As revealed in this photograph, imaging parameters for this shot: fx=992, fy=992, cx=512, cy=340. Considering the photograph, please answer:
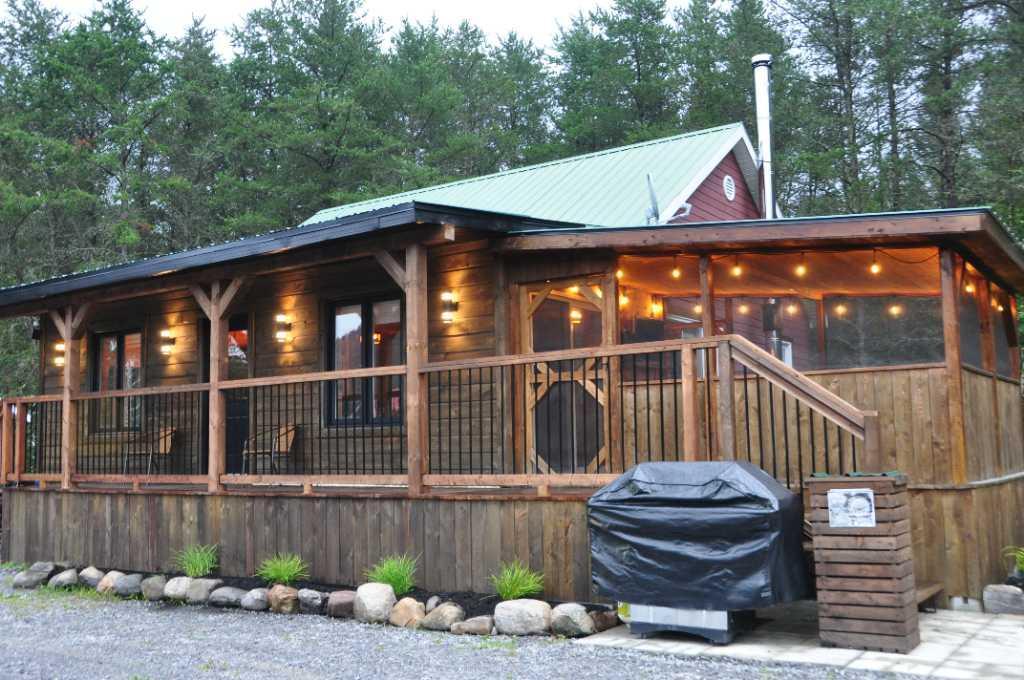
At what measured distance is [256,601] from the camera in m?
8.70

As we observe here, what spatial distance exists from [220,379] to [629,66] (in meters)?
19.7

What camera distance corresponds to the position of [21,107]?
27.7 meters

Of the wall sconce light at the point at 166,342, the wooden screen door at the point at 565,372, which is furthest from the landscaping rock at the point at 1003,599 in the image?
the wall sconce light at the point at 166,342

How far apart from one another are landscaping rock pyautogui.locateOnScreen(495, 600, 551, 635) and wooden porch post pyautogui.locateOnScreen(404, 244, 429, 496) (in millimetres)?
1596

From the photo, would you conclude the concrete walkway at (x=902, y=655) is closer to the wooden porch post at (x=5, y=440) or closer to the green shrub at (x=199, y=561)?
the green shrub at (x=199, y=561)

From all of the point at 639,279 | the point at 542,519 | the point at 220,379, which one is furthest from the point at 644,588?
the point at 220,379

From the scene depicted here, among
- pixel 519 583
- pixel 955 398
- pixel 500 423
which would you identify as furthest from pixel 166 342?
pixel 955 398

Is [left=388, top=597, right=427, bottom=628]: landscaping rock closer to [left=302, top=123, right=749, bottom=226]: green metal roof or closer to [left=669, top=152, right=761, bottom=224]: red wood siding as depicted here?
[left=302, top=123, right=749, bottom=226]: green metal roof

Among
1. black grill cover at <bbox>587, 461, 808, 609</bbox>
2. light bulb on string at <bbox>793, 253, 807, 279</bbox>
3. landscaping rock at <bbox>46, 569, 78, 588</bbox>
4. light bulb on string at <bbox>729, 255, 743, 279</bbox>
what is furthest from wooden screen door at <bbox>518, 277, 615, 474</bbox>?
landscaping rock at <bbox>46, 569, 78, 588</bbox>

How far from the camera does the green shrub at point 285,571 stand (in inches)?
352

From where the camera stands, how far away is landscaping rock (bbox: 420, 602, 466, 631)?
7.42m

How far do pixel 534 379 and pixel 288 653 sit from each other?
366 cm

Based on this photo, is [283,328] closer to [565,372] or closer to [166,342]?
[166,342]

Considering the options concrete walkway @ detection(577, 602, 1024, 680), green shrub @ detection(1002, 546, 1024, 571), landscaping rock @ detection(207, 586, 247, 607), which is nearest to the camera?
concrete walkway @ detection(577, 602, 1024, 680)
